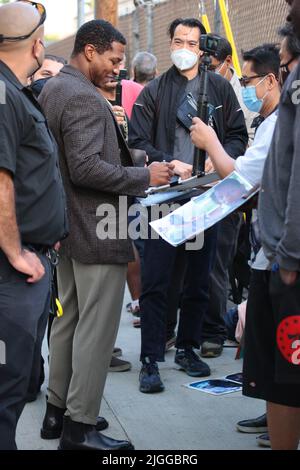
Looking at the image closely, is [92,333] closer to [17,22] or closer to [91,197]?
[91,197]

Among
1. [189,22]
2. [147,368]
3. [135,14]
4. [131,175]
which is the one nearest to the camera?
[131,175]

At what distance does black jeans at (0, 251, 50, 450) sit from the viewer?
3.04 m

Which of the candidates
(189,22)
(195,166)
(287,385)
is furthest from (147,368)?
(189,22)

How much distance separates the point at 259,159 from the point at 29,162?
0.99m

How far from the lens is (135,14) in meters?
12.1

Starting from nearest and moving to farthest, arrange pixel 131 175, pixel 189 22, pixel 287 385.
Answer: pixel 287 385
pixel 131 175
pixel 189 22

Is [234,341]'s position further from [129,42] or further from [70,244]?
[129,42]

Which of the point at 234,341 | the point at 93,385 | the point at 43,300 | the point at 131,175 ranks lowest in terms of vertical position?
the point at 234,341

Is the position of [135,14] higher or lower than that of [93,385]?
higher

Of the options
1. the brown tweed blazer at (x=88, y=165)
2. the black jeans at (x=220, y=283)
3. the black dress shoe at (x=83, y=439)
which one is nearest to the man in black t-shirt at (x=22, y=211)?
the brown tweed blazer at (x=88, y=165)

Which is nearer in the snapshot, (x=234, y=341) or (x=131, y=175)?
(x=131, y=175)

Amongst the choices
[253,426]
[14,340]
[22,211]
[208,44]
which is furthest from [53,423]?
[208,44]

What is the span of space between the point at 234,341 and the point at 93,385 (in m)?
2.39

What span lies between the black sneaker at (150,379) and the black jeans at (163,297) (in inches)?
2.1
